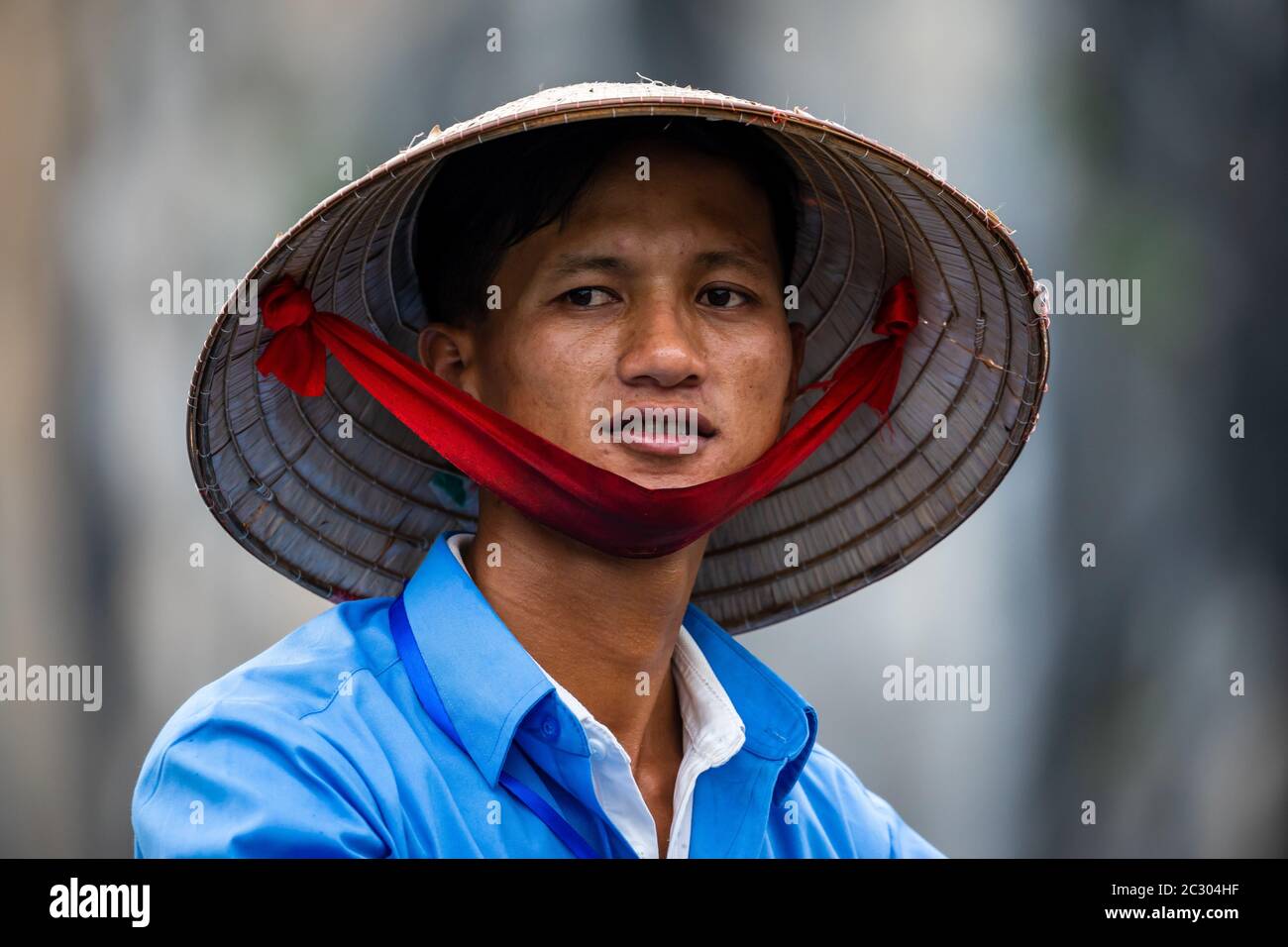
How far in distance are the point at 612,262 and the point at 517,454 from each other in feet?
0.94

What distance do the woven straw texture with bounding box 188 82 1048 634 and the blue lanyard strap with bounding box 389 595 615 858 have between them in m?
0.41

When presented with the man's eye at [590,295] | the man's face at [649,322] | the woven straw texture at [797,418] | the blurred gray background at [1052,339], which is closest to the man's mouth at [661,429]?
the man's face at [649,322]

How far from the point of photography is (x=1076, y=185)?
13.2ft

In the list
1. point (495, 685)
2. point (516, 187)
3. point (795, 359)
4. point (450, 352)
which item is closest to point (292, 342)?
point (450, 352)

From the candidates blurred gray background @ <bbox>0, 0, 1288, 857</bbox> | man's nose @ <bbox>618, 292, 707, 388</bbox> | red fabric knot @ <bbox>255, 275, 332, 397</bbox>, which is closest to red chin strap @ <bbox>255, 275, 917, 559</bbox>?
red fabric knot @ <bbox>255, 275, 332, 397</bbox>

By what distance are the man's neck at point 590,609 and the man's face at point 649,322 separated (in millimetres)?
148

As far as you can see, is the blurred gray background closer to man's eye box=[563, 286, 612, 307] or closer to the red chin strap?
the red chin strap

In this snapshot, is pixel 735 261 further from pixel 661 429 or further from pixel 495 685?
pixel 495 685

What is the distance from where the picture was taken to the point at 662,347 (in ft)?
6.08
